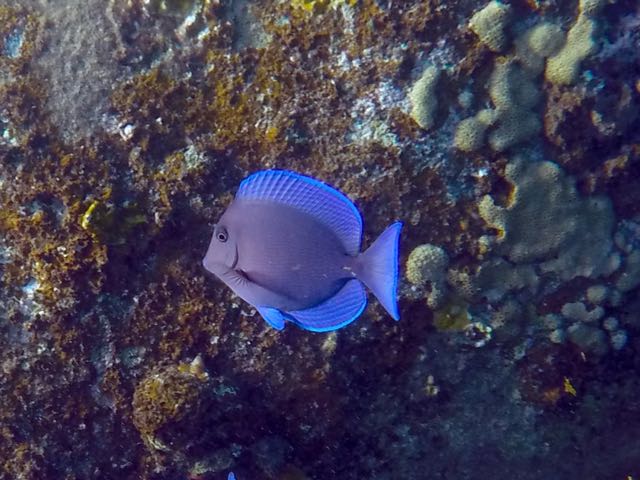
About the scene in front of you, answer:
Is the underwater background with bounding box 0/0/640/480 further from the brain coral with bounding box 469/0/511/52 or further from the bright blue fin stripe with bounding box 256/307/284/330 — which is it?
the bright blue fin stripe with bounding box 256/307/284/330

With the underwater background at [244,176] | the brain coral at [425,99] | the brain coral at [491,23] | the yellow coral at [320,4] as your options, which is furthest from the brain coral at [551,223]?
the yellow coral at [320,4]

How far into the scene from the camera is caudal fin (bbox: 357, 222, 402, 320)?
2156 millimetres

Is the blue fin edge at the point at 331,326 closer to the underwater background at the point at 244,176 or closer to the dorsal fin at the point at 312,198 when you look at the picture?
the dorsal fin at the point at 312,198

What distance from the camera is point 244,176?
3.58m

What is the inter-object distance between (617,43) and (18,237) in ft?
13.1

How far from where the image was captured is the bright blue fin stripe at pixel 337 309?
7.82 ft

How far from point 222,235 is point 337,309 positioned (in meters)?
0.57

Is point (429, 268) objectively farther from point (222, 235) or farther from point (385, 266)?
point (222, 235)

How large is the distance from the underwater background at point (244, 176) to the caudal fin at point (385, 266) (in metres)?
1.33

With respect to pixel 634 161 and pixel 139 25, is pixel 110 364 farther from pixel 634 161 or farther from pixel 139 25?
pixel 634 161

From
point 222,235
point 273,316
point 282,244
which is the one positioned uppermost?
point 222,235

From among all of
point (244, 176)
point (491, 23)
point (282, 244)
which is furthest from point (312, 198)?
point (491, 23)

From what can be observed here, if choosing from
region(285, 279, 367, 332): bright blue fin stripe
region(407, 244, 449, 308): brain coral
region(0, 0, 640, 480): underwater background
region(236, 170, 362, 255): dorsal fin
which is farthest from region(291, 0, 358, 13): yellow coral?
region(285, 279, 367, 332): bright blue fin stripe

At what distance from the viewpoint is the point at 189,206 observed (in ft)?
11.6
